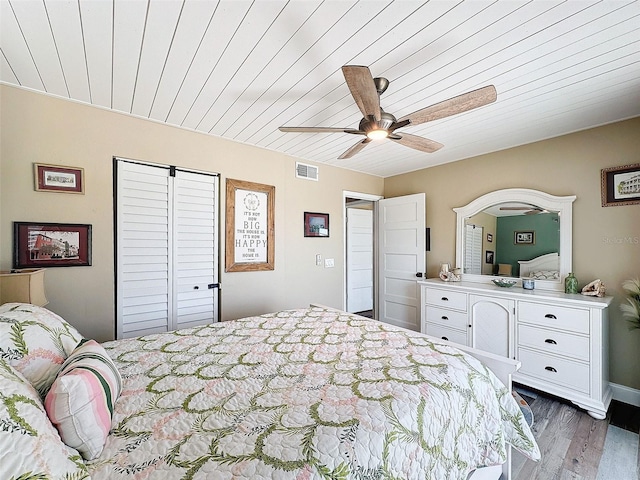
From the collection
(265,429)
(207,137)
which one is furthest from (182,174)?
(265,429)

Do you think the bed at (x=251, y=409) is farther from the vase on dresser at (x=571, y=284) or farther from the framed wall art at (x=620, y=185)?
the framed wall art at (x=620, y=185)

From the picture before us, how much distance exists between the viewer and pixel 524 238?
3.03m

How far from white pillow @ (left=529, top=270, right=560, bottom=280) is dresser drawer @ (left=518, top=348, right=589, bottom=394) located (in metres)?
0.81

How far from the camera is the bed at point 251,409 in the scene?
0.78m

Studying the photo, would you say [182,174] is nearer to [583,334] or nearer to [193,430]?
[193,430]

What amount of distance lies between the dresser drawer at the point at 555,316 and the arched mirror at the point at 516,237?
51cm

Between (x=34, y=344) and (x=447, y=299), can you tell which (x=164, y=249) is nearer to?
(x=34, y=344)

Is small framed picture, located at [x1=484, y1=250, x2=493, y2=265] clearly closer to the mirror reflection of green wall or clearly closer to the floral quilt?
the mirror reflection of green wall

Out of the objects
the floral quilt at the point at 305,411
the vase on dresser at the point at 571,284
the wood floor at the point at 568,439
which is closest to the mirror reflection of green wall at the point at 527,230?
the vase on dresser at the point at 571,284

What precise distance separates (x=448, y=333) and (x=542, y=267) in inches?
47.1

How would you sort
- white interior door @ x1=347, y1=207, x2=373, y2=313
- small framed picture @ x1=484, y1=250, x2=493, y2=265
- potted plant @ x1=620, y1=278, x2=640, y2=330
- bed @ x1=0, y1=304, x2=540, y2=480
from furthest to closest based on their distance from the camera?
white interior door @ x1=347, y1=207, x2=373, y2=313, small framed picture @ x1=484, y1=250, x2=493, y2=265, potted plant @ x1=620, y1=278, x2=640, y2=330, bed @ x1=0, y1=304, x2=540, y2=480

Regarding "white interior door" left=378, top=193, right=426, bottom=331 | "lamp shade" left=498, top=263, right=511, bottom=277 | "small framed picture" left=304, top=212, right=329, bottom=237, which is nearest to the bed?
"lamp shade" left=498, top=263, right=511, bottom=277

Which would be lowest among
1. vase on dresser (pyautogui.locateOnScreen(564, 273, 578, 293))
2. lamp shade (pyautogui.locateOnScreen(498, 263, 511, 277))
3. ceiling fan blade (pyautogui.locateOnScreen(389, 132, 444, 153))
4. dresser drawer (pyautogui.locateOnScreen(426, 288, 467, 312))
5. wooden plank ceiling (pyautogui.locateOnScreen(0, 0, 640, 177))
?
dresser drawer (pyautogui.locateOnScreen(426, 288, 467, 312))

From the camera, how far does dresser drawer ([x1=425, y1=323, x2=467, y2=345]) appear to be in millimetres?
3049
